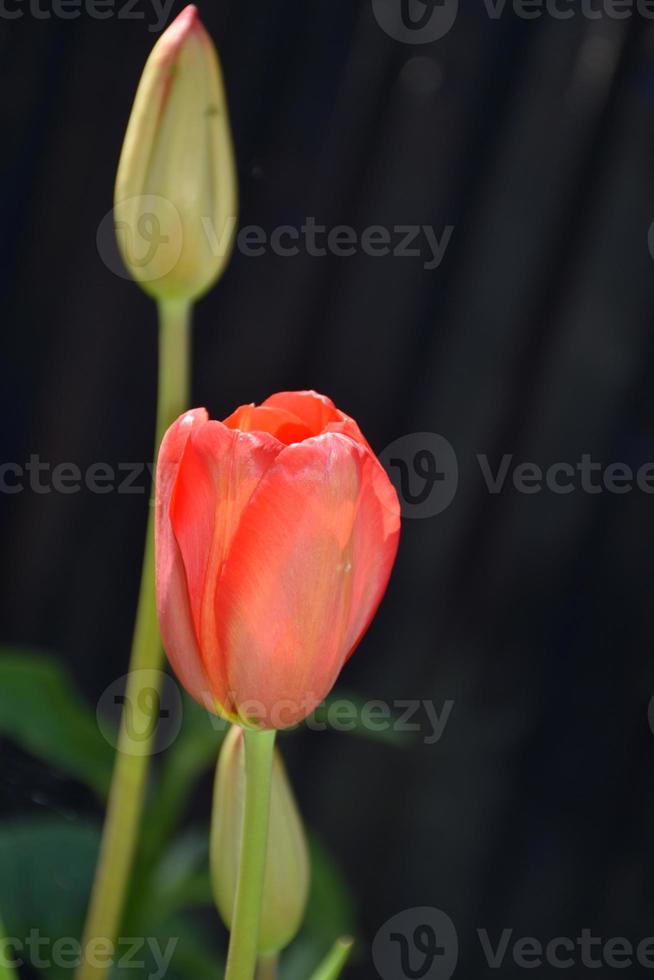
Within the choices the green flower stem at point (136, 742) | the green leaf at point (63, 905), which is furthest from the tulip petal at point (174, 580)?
the green leaf at point (63, 905)

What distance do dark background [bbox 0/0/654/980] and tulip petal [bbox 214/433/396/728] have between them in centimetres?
90

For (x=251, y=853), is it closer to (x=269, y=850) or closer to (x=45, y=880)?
(x=269, y=850)

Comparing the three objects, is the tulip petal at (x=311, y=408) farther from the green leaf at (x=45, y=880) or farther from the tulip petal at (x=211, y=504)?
the green leaf at (x=45, y=880)

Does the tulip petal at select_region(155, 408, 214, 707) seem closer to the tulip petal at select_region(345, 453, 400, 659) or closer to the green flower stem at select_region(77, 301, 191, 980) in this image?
the tulip petal at select_region(345, 453, 400, 659)

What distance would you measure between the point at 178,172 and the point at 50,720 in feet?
1.74

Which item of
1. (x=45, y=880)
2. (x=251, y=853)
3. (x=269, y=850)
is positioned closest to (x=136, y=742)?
(x=269, y=850)

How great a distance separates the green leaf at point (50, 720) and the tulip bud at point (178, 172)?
443 mm

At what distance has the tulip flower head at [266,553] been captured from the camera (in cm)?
48

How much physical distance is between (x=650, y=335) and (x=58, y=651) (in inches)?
30.5

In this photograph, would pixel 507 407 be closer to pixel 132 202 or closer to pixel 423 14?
pixel 423 14

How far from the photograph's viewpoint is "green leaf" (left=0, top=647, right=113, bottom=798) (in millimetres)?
1033

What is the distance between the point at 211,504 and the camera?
1.63 feet

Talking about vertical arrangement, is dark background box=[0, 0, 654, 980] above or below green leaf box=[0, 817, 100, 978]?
above

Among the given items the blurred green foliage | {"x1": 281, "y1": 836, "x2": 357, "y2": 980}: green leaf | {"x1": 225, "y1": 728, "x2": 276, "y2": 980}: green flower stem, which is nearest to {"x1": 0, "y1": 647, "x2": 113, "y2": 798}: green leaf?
the blurred green foliage
